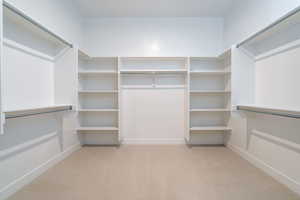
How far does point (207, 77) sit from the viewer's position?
322 cm

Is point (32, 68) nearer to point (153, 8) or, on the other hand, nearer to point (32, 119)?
point (32, 119)

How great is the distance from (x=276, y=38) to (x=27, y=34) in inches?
115

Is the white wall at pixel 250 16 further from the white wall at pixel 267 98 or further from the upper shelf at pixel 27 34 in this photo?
the upper shelf at pixel 27 34

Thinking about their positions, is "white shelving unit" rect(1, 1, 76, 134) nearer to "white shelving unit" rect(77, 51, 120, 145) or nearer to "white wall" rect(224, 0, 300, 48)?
"white shelving unit" rect(77, 51, 120, 145)

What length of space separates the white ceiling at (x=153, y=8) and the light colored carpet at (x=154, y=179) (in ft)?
8.58

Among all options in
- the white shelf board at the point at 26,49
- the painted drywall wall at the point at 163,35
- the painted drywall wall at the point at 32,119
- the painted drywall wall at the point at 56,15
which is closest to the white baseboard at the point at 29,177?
the painted drywall wall at the point at 32,119

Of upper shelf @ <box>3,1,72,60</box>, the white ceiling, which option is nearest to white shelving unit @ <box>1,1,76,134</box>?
upper shelf @ <box>3,1,72,60</box>

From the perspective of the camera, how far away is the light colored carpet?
1573 millimetres

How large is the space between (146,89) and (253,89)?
1.84m

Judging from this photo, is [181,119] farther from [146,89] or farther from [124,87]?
[124,87]

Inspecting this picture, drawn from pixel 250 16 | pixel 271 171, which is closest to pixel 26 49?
pixel 250 16

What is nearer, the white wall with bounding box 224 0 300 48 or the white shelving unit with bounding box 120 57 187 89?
the white wall with bounding box 224 0 300 48

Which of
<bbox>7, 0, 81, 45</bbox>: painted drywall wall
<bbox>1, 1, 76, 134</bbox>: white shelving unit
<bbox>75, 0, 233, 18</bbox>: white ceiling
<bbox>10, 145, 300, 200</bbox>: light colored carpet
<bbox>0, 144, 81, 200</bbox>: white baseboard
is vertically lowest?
<bbox>10, 145, 300, 200</bbox>: light colored carpet

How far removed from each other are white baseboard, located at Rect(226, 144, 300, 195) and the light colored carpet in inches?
2.6
